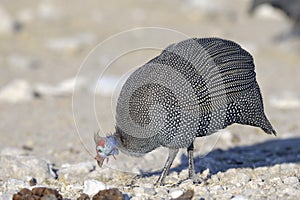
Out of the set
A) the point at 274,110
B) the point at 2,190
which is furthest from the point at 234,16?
the point at 2,190

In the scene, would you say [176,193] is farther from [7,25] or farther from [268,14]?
[268,14]

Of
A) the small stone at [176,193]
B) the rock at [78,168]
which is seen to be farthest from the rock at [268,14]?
the small stone at [176,193]

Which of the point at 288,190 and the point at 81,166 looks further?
the point at 81,166

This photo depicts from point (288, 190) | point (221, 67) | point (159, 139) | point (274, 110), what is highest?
point (274, 110)

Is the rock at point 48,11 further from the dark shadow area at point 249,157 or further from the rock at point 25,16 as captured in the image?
the dark shadow area at point 249,157

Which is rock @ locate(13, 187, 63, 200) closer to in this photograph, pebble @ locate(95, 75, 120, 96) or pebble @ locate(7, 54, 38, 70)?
pebble @ locate(95, 75, 120, 96)

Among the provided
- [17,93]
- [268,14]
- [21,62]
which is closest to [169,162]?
[17,93]

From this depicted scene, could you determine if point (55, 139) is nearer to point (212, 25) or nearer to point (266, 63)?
point (266, 63)
